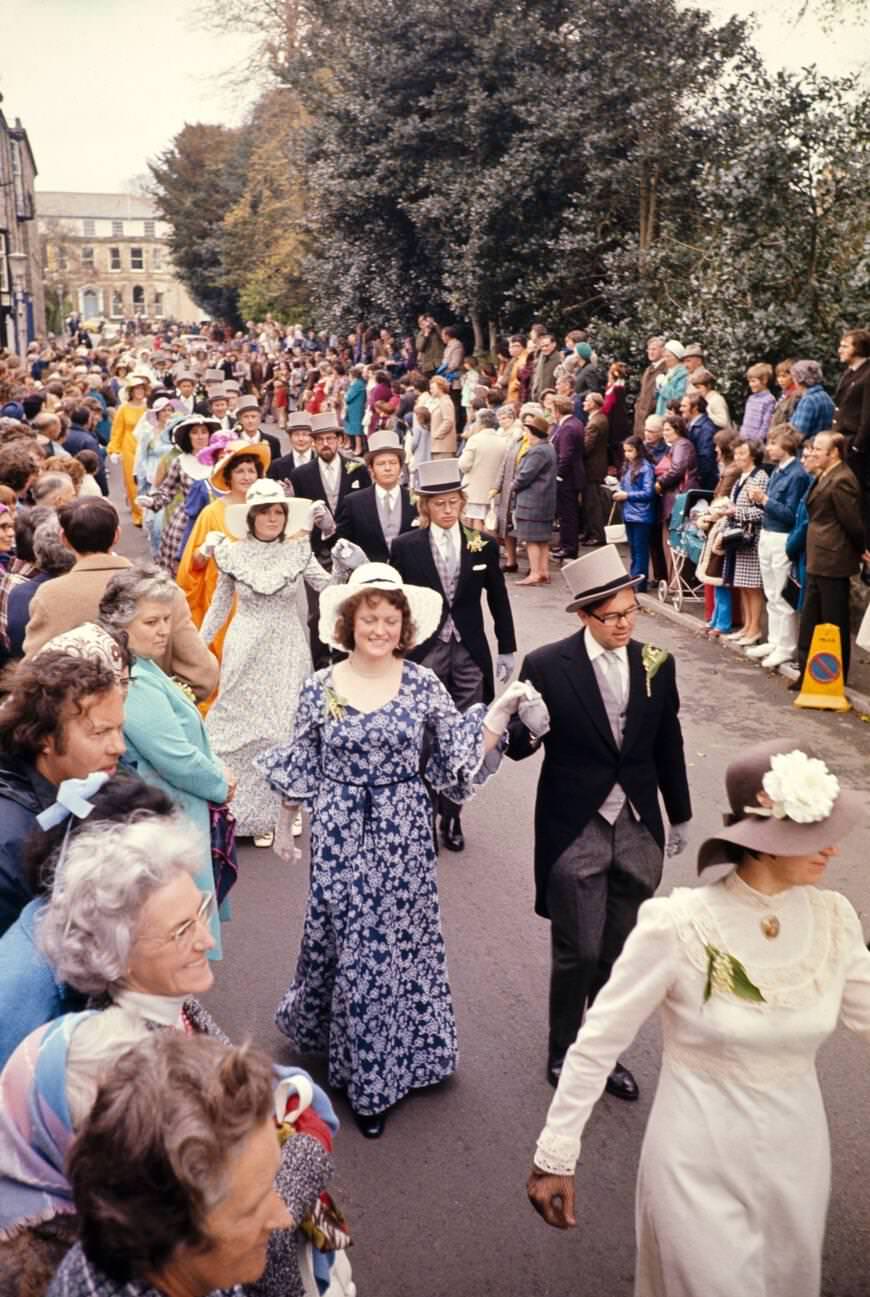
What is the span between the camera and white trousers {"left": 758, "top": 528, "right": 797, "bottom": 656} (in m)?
11.1

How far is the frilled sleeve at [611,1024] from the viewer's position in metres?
3.28

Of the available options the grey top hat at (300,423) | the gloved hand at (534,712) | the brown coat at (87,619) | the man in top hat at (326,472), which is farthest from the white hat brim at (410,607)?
the grey top hat at (300,423)

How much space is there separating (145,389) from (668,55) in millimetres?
10952

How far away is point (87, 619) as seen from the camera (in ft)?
19.0

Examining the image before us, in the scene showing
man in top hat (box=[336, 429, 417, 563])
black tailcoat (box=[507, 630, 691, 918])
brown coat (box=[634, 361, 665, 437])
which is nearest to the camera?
black tailcoat (box=[507, 630, 691, 918])

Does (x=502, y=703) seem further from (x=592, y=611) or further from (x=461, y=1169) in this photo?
(x=461, y=1169)

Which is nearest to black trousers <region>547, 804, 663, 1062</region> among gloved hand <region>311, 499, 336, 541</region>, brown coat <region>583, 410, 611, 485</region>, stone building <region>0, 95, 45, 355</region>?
gloved hand <region>311, 499, 336, 541</region>

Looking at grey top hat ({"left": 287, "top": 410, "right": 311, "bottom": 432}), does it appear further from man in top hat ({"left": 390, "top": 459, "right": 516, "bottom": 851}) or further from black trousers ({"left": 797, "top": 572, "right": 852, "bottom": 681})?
black trousers ({"left": 797, "top": 572, "right": 852, "bottom": 681})

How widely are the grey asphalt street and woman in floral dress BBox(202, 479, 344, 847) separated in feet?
1.59

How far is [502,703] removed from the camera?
16.0 feet

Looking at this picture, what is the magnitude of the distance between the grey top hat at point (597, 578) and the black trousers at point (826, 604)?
5.85m

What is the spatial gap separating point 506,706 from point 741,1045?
189 centimetres

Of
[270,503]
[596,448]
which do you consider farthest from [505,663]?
[596,448]

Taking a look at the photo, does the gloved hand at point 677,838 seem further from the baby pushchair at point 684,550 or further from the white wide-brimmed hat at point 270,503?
A: the baby pushchair at point 684,550
